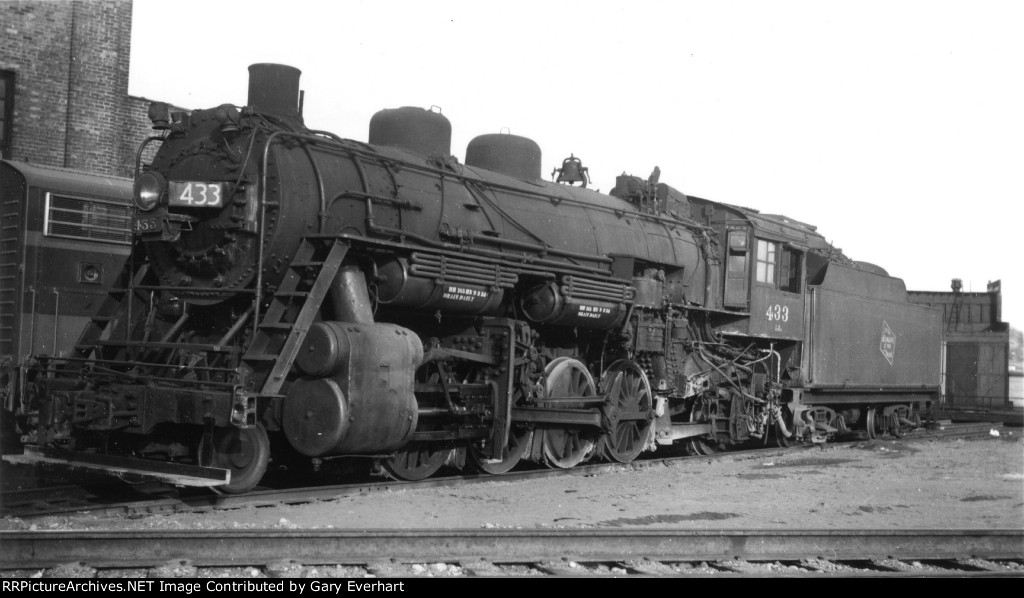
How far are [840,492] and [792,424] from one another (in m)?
4.57

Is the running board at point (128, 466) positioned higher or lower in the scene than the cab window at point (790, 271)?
lower

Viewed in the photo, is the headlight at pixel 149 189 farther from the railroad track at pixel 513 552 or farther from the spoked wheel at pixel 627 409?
the spoked wheel at pixel 627 409

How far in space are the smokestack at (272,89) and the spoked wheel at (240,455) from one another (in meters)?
3.03

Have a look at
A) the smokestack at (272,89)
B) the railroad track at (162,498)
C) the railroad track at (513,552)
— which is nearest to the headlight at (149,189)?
the smokestack at (272,89)

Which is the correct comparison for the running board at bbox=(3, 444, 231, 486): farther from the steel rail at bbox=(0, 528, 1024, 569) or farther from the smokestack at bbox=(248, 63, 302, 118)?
the smokestack at bbox=(248, 63, 302, 118)

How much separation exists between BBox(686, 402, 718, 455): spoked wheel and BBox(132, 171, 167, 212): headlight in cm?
739

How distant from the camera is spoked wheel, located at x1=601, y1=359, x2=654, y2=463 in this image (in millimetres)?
10945

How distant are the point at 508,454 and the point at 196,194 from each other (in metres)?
4.12

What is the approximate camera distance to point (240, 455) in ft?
24.3

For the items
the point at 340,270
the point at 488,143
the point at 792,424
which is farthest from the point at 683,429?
the point at 340,270

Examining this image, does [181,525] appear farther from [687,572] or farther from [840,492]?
[840,492]

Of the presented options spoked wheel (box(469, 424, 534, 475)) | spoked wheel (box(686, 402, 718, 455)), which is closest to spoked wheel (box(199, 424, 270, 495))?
spoked wheel (box(469, 424, 534, 475))

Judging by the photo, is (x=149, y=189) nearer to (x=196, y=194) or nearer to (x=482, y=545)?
(x=196, y=194)

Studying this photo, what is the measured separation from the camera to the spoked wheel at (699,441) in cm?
1263
